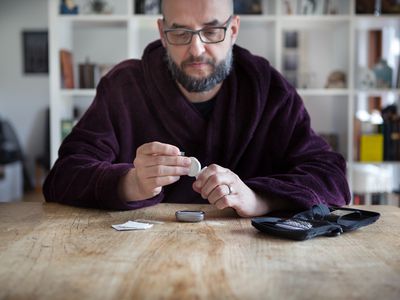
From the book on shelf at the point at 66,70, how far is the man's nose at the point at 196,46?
7.62 feet

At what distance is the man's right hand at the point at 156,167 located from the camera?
132cm

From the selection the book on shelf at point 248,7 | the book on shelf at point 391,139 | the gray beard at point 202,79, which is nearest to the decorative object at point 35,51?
the book on shelf at point 248,7

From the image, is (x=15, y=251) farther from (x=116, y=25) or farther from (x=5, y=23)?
(x=5, y=23)

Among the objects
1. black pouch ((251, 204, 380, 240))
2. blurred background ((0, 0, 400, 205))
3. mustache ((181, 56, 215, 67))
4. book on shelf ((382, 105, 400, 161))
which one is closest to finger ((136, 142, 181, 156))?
black pouch ((251, 204, 380, 240))

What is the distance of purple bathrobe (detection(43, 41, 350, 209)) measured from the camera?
5.74 feet

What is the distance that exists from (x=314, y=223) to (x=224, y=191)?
9.4 inches

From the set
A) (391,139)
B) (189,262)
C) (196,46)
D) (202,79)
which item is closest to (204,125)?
(202,79)

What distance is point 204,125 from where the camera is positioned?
1833mm

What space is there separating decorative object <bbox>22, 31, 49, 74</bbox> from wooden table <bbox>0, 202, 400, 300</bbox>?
7.02 m

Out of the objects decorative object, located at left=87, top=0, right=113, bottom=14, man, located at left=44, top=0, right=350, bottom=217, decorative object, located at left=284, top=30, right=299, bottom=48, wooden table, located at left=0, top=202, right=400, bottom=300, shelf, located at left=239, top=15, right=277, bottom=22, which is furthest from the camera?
decorative object, located at left=284, top=30, right=299, bottom=48

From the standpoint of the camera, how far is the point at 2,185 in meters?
6.79

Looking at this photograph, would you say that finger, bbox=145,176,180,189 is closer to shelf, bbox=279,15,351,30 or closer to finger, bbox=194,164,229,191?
finger, bbox=194,164,229,191

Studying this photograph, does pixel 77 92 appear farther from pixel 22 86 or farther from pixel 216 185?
pixel 22 86

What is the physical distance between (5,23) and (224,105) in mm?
6832
